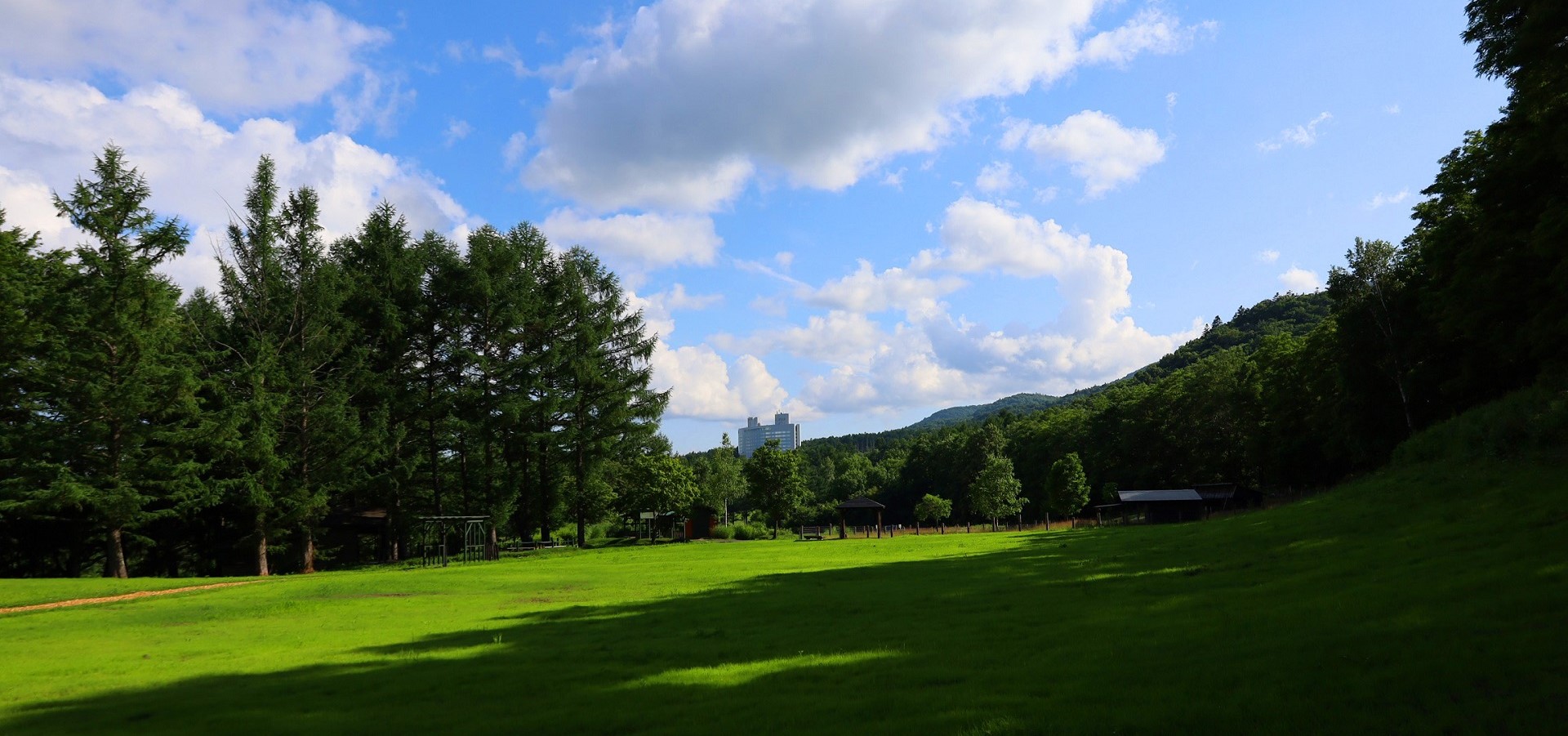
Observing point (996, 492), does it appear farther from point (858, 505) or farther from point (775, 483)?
point (775, 483)

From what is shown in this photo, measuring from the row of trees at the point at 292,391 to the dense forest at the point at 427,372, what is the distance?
0.15m

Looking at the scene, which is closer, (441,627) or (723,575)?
(441,627)

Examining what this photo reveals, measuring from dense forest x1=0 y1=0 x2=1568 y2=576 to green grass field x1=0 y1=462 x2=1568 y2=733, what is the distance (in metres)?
10.8

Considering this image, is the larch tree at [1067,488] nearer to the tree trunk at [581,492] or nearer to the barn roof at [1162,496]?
the barn roof at [1162,496]

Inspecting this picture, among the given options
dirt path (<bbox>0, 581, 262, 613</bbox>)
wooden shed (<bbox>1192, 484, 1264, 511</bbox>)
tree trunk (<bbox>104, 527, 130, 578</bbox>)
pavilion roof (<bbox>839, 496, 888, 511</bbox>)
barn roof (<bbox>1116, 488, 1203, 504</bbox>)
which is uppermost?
tree trunk (<bbox>104, 527, 130, 578</bbox>)

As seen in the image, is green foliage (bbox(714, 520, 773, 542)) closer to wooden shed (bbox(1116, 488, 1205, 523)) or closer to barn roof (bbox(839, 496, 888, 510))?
barn roof (bbox(839, 496, 888, 510))

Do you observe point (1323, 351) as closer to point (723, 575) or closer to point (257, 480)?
point (723, 575)

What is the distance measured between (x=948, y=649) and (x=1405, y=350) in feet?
150

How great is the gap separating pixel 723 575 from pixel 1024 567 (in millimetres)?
8756

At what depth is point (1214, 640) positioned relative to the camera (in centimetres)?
899

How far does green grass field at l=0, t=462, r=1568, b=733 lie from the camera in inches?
263

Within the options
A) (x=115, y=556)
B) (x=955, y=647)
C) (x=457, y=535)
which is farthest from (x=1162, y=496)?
(x=115, y=556)

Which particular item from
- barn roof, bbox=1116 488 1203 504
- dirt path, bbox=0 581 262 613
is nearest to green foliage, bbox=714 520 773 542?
barn roof, bbox=1116 488 1203 504

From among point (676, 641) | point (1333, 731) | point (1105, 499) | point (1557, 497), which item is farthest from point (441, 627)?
point (1105, 499)
